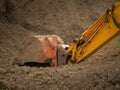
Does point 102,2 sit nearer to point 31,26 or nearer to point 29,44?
point 31,26

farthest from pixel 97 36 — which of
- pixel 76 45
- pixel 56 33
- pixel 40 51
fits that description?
pixel 56 33

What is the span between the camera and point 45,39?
24.8 ft

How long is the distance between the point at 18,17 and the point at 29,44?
435cm

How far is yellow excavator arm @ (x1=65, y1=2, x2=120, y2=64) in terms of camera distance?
6.04 m

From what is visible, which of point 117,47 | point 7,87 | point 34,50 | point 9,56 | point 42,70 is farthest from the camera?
point 9,56

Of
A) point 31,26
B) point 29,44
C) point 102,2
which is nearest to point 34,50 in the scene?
point 29,44

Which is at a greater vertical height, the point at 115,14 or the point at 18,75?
the point at 115,14

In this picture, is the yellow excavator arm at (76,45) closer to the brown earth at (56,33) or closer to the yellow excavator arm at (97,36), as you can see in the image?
the yellow excavator arm at (97,36)

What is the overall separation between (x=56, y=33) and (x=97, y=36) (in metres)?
5.00

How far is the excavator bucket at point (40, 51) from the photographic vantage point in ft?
24.1

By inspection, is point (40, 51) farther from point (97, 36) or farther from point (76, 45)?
point (97, 36)

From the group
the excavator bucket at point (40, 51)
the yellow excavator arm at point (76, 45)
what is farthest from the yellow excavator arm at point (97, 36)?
the excavator bucket at point (40, 51)

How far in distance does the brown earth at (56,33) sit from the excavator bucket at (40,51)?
0.42m

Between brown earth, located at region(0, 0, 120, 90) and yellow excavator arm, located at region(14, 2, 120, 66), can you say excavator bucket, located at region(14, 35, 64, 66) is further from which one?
brown earth, located at region(0, 0, 120, 90)
